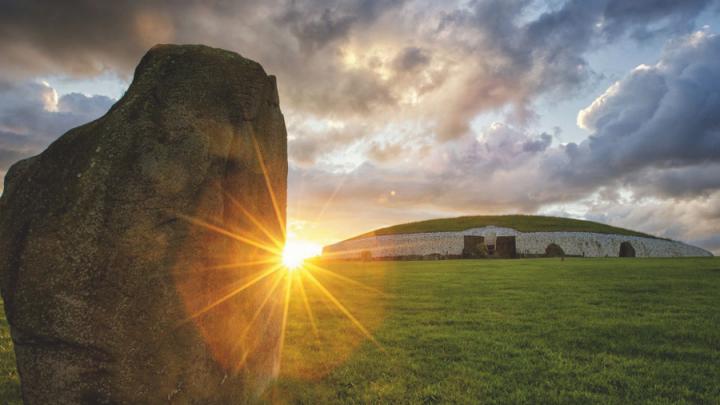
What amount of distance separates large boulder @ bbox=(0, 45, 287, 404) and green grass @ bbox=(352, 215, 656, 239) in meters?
59.9

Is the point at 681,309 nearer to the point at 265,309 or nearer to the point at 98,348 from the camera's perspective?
the point at 265,309

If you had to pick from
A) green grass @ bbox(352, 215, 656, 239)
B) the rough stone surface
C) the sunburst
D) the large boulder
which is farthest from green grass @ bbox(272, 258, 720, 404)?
green grass @ bbox(352, 215, 656, 239)

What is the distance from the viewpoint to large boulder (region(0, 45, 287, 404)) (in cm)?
360

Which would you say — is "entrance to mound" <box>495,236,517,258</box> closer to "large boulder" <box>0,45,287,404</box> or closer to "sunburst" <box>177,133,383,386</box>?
"sunburst" <box>177,133,383,386</box>

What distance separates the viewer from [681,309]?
10.8 metres

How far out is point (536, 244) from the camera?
160ft

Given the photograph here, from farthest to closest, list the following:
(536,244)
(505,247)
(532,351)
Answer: (536,244), (505,247), (532,351)

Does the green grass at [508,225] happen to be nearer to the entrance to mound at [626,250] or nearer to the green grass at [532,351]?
the entrance to mound at [626,250]

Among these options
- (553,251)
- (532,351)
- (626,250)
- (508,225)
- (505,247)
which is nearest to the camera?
(532,351)

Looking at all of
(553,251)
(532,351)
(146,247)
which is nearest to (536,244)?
(553,251)

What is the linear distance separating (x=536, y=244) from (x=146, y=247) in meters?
50.6

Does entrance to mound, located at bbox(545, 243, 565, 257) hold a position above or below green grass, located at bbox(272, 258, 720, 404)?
above

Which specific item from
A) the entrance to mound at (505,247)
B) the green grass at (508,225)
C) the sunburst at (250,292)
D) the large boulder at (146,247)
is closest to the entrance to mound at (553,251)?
the entrance to mound at (505,247)

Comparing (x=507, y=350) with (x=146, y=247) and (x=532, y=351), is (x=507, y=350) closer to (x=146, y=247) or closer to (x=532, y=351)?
(x=532, y=351)
